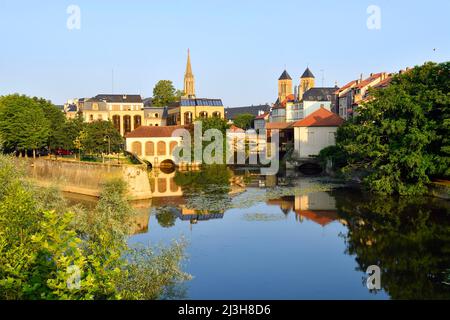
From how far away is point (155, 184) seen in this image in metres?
60.2

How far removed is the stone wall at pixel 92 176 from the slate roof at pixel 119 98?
59190 mm

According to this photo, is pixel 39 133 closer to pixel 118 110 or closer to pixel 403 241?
pixel 118 110

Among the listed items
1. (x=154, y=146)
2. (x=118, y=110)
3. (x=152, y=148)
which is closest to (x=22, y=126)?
(x=152, y=148)

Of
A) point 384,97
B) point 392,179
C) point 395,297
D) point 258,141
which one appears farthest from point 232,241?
point 258,141

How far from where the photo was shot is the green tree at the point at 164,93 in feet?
441

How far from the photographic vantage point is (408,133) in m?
46.9

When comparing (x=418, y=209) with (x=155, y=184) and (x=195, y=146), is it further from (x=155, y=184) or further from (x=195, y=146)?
(x=195, y=146)

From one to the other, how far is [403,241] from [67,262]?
2508 centimetres

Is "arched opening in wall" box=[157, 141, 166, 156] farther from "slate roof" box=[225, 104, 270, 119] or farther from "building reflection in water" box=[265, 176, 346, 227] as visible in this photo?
"slate roof" box=[225, 104, 270, 119]

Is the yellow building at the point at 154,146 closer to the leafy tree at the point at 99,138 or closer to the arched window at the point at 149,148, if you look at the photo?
the arched window at the point at 149,148

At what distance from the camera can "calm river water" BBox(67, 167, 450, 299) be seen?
76.7ft

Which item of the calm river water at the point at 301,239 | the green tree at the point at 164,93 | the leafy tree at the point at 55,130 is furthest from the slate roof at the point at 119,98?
the calm river water at the point at 301,239

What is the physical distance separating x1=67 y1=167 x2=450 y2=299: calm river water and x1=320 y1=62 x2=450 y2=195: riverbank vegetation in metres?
2.73
